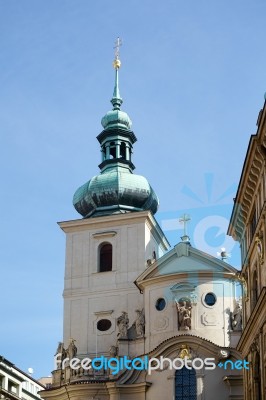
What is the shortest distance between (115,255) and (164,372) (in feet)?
30.8

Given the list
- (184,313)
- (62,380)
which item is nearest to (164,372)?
(184,313)

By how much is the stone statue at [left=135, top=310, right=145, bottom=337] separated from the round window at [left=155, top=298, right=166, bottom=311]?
1.04 metres

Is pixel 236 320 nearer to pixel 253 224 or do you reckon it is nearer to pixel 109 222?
pixel 109 222

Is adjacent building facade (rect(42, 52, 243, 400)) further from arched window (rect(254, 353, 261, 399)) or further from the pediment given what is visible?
arched window (rect(254, 353, 261, 399))

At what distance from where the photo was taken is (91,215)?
48.7 meters

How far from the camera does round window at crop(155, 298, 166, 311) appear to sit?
41.2 m

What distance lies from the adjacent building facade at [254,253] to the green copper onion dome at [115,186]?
19.0 m

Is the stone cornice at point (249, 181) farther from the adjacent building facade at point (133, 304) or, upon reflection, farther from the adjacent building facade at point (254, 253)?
the adjacent building facade at point (133, 304)

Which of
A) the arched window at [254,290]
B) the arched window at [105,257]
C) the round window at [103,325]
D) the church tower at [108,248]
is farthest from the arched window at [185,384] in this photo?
the arched window at [254,290]

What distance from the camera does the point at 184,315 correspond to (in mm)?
39938

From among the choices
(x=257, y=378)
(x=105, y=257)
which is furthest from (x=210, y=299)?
(x=257, y=378)

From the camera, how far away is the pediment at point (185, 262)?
137 feet

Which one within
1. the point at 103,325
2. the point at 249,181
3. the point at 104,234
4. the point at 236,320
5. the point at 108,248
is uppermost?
the point at 104,234

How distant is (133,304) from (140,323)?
9.99ft
